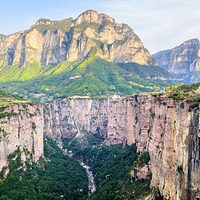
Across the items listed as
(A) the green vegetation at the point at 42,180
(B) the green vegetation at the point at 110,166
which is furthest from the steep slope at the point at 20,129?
(B) the green vegetation at the point at 110,166

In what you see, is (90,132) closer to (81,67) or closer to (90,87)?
(90,87)

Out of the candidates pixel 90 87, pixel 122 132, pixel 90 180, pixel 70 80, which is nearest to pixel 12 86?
pixel 70 80

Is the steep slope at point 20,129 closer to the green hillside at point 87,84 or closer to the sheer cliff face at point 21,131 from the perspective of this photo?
the sheer cliff face at point 21,131

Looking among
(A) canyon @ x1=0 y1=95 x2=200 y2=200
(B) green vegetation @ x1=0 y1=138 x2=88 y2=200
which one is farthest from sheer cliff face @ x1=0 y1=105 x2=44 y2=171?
(B) green vegetation @ x1=0 y1=138 x2=88 y2=200

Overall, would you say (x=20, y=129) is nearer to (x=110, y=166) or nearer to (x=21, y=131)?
(x=21, y=131)

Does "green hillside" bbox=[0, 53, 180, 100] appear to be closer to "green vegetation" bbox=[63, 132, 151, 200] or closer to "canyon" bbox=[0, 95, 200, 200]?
"canyon" bbox=[0, 95, 200, 200]

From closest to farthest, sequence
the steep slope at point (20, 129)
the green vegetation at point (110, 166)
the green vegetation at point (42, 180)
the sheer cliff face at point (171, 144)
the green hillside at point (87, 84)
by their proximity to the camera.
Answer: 1. the sheer cliff face at point (171, 144)
2. the green vegetation at point (110, 166)
3. the green vegetation at point (42, 180)
4. the steep slope at point (20, 129)
5. the green hillside at point (87, 84)

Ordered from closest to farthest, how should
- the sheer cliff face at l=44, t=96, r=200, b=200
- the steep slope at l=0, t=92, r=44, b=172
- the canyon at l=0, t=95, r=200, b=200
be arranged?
the sheer cliff face at l=44, t=96, r=200, b=200 → the canyon at l=0, t=95, r=200, b=200 → the steep slope at l=0, t=92, r=44, b=172
